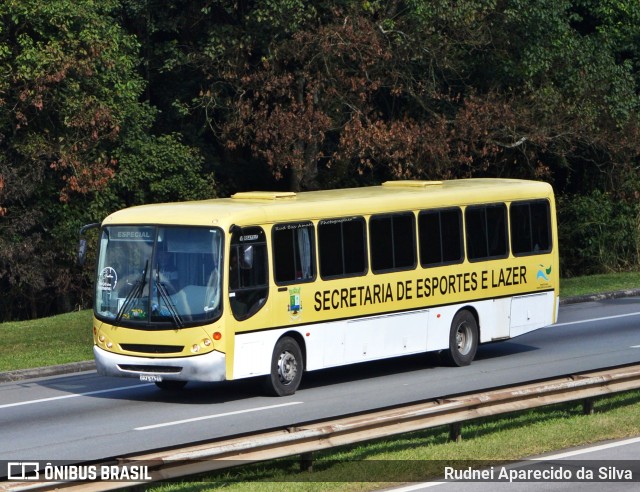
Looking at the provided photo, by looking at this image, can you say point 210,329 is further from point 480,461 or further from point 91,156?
point 91,156

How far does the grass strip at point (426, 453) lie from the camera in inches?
450

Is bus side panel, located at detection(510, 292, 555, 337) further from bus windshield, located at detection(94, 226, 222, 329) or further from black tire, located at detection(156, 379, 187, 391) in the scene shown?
bus windshield, located at detection(94, 226, 222, 329)

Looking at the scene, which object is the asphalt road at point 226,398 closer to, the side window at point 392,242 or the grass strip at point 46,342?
the grass strip at point 46,342

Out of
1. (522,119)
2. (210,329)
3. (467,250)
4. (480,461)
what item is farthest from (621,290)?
(480,461)

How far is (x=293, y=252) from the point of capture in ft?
57.7

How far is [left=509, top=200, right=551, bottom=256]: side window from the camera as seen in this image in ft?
69.9

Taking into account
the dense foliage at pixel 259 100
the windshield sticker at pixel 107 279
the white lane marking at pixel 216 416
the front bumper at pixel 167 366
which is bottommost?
the white lane marking at pixel 216 416

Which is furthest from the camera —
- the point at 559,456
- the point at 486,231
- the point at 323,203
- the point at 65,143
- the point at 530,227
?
the point at 65,143

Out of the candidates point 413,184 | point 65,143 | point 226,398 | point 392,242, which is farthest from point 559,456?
point 65,143

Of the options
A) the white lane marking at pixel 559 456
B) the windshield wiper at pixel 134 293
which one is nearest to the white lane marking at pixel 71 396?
the windshield wiper at pixel 134 293

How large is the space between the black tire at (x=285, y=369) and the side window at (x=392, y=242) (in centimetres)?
202

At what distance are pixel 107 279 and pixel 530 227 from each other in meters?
7.52

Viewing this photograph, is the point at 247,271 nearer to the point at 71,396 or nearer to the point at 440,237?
the point at 71,396

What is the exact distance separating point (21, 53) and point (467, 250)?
13.3m
